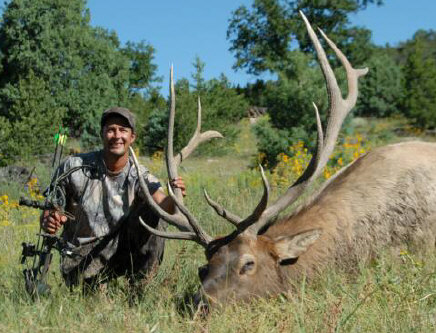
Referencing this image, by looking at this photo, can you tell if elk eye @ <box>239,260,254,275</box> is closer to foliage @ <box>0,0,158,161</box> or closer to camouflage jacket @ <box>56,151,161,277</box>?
camouflage jacket @ <box>56,151,161,277</box>

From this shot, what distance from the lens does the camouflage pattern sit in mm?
4301

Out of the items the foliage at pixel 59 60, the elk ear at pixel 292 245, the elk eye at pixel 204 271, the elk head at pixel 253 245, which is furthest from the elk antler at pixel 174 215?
the foliage at pixel 59 60

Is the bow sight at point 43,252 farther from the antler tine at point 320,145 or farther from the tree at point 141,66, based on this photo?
the tree at point 141,66

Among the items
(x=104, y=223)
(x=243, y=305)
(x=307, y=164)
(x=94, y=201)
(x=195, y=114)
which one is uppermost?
(x=195, y=114)

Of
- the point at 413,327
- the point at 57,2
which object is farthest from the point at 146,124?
the point at 413,327

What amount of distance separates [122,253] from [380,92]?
3068cm

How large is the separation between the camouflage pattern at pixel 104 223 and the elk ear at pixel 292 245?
1045 mm

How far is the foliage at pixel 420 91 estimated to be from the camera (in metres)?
27.0

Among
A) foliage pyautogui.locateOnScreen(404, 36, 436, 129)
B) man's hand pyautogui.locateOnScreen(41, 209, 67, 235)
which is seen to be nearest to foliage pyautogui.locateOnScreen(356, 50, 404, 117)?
foliage pyautogui.locateOnScreen(404, 36, 436, 129)

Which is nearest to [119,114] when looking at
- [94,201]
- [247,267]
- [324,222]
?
[94,201]

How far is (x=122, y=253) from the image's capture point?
4410 mm

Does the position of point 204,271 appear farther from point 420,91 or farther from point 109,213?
point 420,91

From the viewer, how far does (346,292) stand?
3246 mm

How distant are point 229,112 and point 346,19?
721 inches
